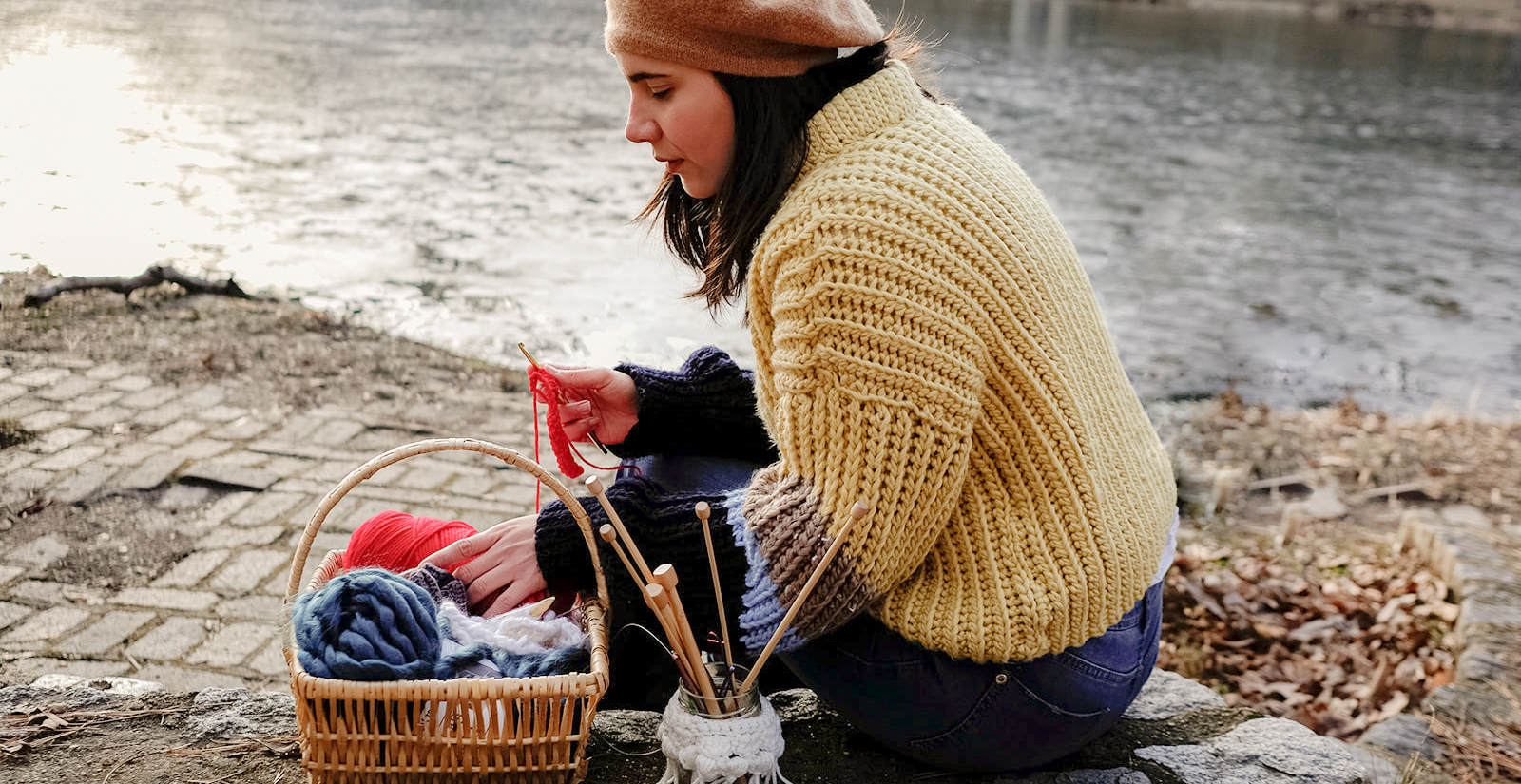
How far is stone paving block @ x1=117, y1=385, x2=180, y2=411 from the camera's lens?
4.04 meters

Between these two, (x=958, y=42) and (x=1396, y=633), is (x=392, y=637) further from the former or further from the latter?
(x=958, y=42)

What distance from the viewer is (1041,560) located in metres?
1.79

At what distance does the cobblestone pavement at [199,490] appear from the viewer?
9.05ft

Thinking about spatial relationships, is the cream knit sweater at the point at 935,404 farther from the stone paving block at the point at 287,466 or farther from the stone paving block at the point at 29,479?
the stone paving block at the point at 29,479

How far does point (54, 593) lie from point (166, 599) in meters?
0.27

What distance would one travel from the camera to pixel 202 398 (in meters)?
4.16


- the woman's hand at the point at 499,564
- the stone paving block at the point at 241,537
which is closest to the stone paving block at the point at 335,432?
the stone paving block at the point at 241,537

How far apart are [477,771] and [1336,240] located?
27.4ft

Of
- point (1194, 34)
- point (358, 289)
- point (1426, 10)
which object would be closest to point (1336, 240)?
point (358, 289)

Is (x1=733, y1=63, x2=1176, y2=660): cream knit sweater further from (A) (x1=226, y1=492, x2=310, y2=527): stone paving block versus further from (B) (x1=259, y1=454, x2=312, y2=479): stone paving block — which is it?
(B) (x1=259, y1=454, x2=312, y2=479): stone paving block

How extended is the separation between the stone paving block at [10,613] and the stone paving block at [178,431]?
97cm

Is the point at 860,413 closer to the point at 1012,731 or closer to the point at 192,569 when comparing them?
the point at 1012,731

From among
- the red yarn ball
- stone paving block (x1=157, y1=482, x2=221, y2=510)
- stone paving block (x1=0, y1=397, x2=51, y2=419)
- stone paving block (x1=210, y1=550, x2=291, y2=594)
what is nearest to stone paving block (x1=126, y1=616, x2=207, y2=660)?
stone paving block (x1=210, y1=550, x2=291, y2=594)

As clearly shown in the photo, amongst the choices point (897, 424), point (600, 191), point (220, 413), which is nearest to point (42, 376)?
point (220, 413)
